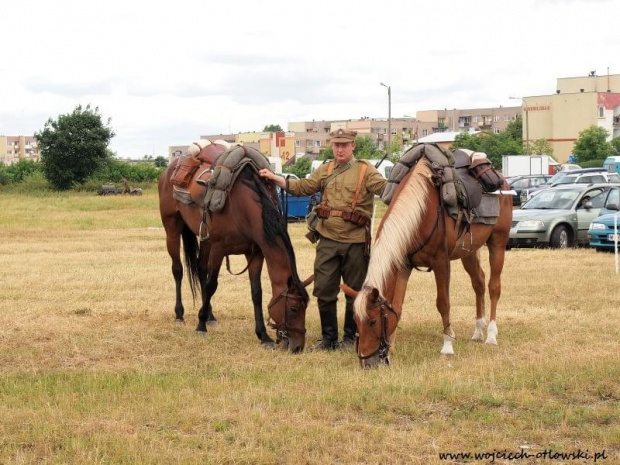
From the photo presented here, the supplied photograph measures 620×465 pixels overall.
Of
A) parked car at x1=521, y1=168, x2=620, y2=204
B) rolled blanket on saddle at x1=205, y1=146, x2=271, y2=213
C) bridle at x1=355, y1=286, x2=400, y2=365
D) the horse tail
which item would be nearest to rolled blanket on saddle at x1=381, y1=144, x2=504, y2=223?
bridle at x1=355, y1=286, x2=400, y2=365

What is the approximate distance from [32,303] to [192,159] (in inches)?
133

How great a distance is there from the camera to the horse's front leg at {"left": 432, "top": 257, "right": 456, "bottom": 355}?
8.97 meters

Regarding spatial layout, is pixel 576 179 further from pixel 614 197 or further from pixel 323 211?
pixel 323 211

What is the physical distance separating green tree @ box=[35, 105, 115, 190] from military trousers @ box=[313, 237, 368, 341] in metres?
54.8

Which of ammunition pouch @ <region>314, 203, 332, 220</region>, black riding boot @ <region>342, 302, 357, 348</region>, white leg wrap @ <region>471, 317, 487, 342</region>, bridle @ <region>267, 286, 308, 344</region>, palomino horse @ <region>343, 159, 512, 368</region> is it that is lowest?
white leg wrap @ <region>471, 317, 487, 342</region>

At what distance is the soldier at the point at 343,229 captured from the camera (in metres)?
9.43

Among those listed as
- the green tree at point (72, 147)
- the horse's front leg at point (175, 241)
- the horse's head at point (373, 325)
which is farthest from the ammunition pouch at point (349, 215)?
the green tree at point (72, 147)

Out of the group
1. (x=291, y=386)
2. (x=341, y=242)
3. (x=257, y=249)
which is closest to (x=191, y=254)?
(x=257, y=249)

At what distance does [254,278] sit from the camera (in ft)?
33.0

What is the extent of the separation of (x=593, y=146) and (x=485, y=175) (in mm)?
78474

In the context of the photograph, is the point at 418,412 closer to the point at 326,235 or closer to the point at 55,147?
the point at 326,235

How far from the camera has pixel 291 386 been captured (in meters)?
7.47

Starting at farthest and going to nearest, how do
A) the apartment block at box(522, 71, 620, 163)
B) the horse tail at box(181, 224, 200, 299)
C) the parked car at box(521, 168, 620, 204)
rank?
1. the apartment block at box(522, 71, 620, 163)
2. the parked car at box(521, 168, 620, 204)
3. the horse tail at box(181, 224, 200, 299)

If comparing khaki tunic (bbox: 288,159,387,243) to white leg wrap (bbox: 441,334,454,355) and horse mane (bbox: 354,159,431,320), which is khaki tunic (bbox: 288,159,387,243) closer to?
horse mane (bbox: 354,159,431,320)
